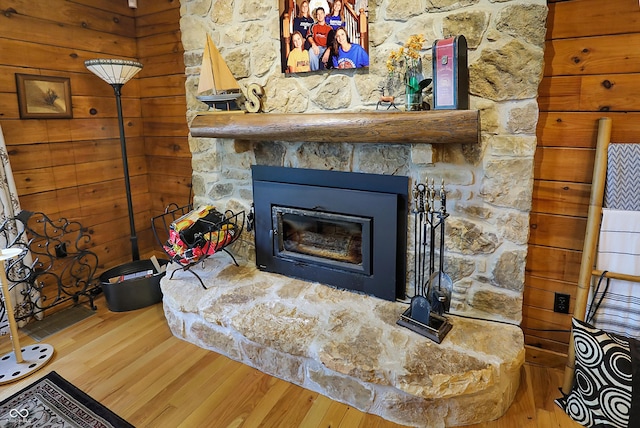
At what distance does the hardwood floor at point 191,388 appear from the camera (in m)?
1.70

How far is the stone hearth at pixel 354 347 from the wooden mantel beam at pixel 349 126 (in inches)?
33.7

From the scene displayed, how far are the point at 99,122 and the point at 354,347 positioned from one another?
2395 mm

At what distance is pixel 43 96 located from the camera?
251 cm

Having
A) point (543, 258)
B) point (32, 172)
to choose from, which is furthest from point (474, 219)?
point (32, 172)

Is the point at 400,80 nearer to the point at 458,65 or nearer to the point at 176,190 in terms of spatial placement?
the point at 458,65

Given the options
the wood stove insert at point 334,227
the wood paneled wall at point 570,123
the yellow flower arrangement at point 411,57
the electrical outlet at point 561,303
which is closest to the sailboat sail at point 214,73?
the wood stove insert at point 334,227

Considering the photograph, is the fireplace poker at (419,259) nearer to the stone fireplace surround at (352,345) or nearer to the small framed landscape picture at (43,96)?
the stone fireplace surround at (352,345)

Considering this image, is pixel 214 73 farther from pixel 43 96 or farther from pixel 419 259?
pixel 419 259

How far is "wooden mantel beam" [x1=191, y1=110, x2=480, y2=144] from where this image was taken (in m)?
1.66

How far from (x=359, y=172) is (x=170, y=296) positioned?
1283 millimetres

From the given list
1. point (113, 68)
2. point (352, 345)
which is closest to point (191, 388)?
point (352, 345)

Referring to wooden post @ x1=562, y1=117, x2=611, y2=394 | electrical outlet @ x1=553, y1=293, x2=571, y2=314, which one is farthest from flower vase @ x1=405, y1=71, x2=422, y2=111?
electrical outlet @ x1=553, y1=293, x2=571, y2=314

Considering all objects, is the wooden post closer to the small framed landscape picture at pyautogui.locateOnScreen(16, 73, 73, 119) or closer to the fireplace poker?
the fireplace poker

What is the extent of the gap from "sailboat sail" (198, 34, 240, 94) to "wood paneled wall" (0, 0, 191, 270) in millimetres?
675
